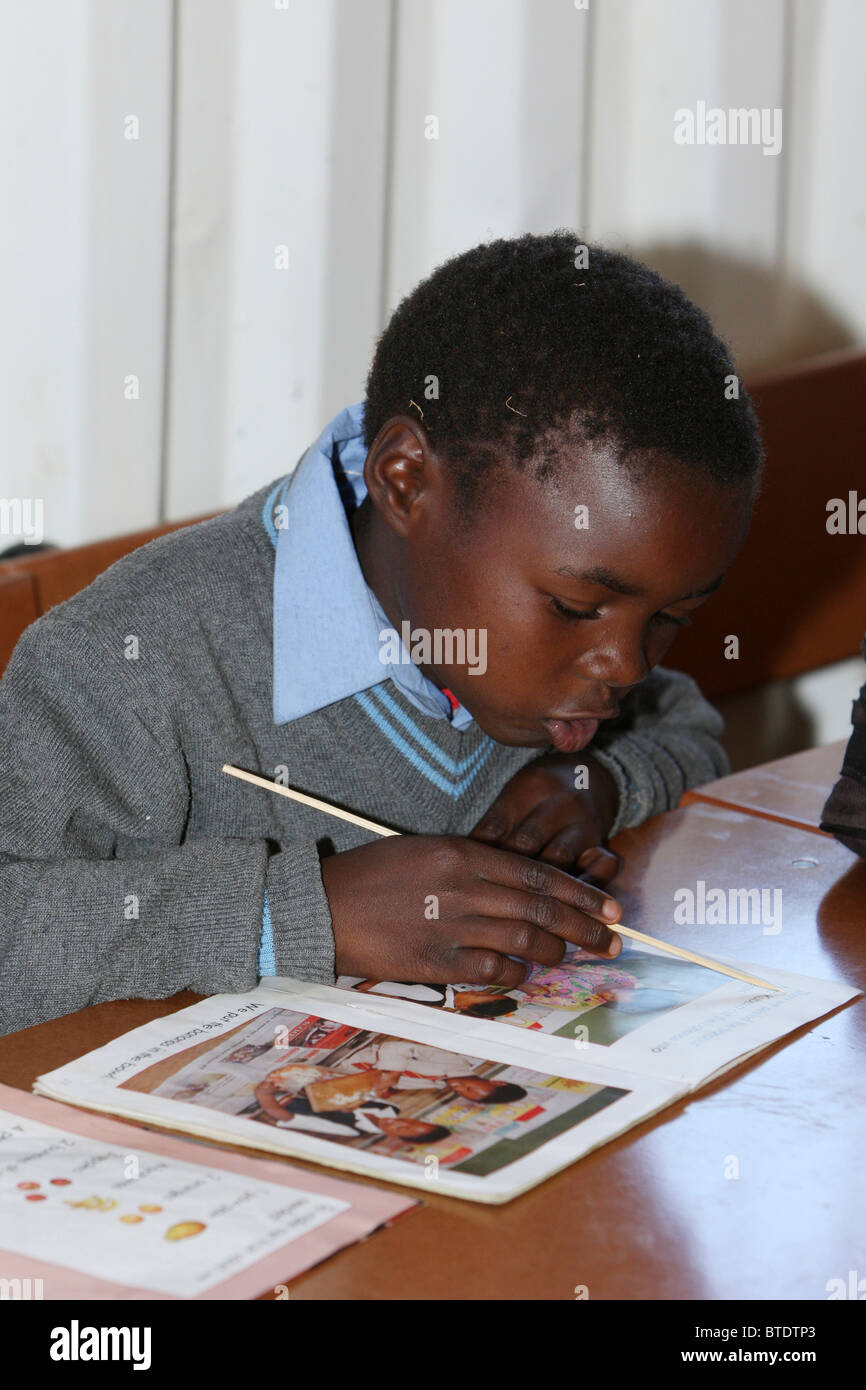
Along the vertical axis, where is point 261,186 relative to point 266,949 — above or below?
above

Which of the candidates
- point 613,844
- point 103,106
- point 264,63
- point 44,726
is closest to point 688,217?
point 264,63

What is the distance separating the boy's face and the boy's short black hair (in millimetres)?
19

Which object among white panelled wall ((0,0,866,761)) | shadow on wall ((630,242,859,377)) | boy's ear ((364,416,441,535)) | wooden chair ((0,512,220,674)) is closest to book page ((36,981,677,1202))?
boy's ear ((364,416,441,535))

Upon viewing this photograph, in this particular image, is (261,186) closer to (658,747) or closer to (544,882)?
(658,747)

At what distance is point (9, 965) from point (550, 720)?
0.44m

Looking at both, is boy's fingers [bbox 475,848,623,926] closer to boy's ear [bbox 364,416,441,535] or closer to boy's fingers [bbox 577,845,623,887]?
boy's fingers [bbox 577,845,623,887]

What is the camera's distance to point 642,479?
3.60 feet

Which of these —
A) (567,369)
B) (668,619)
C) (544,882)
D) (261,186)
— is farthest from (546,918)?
(261,186)

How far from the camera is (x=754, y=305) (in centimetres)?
270

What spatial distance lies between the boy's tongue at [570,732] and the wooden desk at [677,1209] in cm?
32

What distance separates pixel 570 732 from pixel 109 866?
0.37 meters

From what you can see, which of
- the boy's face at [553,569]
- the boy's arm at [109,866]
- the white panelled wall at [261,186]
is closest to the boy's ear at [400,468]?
the boy's face at [553,569]

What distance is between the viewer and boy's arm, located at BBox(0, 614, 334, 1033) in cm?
104
